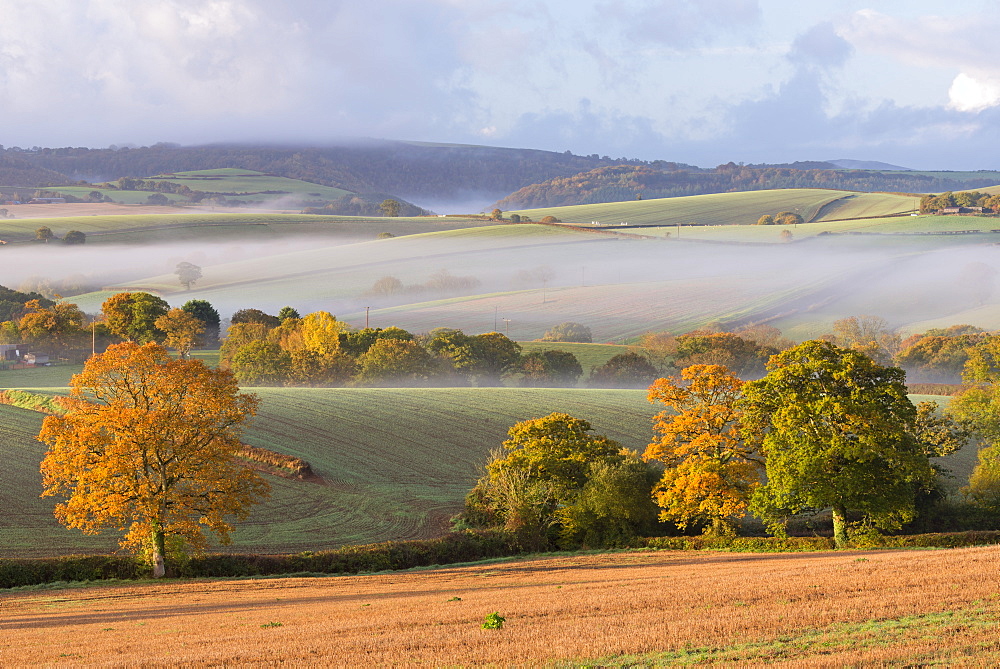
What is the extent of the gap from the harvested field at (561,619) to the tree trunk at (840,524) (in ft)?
30.2

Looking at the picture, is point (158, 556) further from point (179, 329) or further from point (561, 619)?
point (179, 329)

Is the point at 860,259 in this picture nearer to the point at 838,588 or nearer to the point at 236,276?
the point at 236,276

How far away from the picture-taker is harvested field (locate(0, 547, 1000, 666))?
52.6 ft

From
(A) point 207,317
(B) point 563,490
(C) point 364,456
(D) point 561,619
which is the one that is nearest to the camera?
(D) point 561,619

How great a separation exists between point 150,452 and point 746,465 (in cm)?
2651

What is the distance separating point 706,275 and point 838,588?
154m

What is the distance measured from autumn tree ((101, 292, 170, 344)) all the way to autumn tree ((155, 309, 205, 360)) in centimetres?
143

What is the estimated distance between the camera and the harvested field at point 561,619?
1605cm

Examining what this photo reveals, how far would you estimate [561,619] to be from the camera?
20.8m

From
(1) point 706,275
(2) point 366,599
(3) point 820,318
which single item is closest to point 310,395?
(2) point 366,599

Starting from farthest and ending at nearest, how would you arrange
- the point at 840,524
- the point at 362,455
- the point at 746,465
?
the point at 362,455
the point at 746,465
the point at 840,524

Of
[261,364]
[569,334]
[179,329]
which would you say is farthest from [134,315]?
[569,334]

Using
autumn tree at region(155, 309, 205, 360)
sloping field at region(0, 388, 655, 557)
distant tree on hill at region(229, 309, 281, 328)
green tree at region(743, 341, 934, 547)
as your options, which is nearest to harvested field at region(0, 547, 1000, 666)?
green tree at region(743, 341, 934, 547)

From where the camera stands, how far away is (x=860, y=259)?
176000 mm
